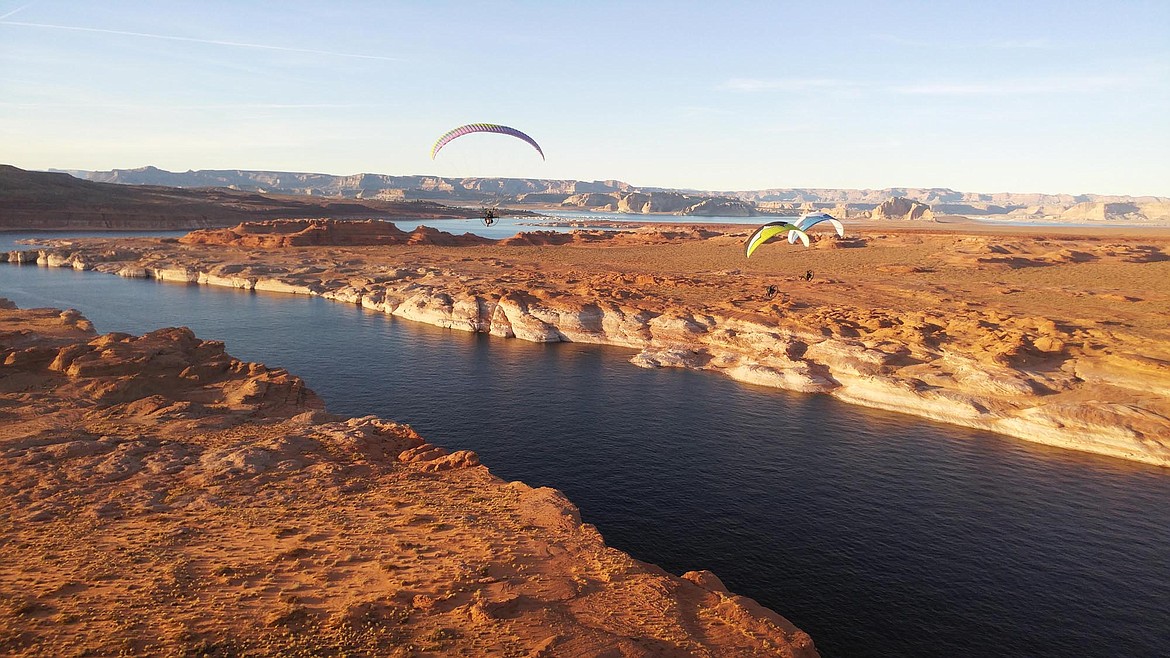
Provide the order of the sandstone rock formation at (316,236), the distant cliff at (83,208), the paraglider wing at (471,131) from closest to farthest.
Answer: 1. the paraglider wing at (471,131)
2. the sandstone rock formation at (316,236)
3. the distant cliff at (83,208)

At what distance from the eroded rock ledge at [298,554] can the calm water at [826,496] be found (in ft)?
14.4

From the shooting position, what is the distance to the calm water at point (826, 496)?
22.1m

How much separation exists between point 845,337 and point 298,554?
46.4 meters

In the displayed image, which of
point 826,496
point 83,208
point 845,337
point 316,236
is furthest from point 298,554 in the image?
point 83,208

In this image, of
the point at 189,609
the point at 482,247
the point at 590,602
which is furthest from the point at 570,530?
the point at 482,247

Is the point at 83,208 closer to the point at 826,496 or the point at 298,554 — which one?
the point at 298,554

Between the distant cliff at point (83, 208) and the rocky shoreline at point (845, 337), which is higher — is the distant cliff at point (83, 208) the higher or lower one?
the higher one

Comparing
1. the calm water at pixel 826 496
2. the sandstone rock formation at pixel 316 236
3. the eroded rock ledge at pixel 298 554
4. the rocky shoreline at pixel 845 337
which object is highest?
the sandstone rock formation at pixel 316 236

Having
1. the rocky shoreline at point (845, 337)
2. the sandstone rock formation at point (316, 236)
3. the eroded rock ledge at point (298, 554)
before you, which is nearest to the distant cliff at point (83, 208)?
the sandstone rock formation at point (316, 236)

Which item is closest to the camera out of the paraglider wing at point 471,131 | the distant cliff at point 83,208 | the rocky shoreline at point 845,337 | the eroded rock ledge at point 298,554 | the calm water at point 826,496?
the eroded rock ledge at point 298,554

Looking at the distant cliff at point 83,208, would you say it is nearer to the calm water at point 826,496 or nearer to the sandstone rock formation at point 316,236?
the sandstone rock formation at point 316,236

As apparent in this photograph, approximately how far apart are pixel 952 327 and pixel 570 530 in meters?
44.0

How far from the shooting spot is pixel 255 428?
32.2 m

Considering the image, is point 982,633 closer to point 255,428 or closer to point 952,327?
point 255,428
